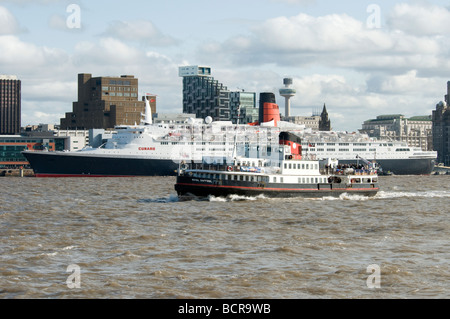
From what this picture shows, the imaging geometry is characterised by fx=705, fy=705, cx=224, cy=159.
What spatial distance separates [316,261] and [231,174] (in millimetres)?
31756

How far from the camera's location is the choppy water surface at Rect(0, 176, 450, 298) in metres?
27.7

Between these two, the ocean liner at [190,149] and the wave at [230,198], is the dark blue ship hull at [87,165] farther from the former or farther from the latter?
the wave at [230,198]

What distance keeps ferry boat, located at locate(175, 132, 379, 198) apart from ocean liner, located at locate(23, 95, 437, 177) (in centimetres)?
3011

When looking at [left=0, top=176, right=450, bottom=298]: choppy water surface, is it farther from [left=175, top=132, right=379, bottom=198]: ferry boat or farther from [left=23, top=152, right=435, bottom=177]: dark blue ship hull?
[left=23, top=152, right=435, bottom=177]: dark blue ship hull

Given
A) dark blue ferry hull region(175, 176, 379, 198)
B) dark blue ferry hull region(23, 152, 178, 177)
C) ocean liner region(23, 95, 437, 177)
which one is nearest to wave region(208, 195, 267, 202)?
dark blue ferry hull region(175, 176, 379, 198)

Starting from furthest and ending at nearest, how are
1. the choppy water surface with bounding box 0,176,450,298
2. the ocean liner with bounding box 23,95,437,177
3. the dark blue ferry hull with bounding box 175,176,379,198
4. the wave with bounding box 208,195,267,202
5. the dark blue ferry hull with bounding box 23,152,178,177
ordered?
the ocean liner with bounding box 23,95,437,177, the dark blue ferry hull with bounding box 23,152,178,177, the wave with bounding box 208,195,267,202, the dark blue ferry hull with bounding box 175,176,379,198, the choppy water surface with bounding box 0,176,450,298

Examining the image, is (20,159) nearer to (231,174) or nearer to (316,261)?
(231,174)

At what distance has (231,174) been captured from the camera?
64.8 meters

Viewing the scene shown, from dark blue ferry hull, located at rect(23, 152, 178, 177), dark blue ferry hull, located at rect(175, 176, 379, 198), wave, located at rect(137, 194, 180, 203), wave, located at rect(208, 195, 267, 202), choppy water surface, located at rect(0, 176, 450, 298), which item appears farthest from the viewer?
dark blue ferry hull, located at rect(23, 152, 178, 177)

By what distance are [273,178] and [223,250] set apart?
31.2 meters

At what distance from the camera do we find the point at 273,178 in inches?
2643
